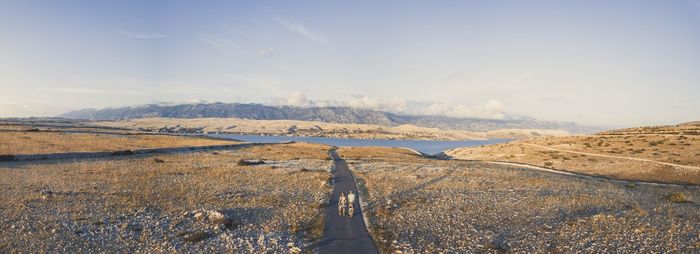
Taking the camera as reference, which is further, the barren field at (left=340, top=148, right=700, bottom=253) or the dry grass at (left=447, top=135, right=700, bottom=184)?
the dry grass at (left=447, top=135, right=700, bottom=184)

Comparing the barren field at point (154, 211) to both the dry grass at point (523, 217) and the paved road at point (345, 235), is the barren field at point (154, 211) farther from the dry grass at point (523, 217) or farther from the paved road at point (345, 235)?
the dry grass at point (523, 217)

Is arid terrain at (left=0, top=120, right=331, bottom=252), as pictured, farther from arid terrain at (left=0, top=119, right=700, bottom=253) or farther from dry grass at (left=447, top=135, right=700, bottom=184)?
dry grass at (left=447, top=135, right=700, bottom=184)

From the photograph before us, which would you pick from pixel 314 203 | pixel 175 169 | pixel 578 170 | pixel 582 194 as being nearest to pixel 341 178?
pixel 314 203

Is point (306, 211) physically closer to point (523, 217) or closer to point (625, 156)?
point (523, 217)

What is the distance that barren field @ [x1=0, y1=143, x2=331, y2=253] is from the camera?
892 inches

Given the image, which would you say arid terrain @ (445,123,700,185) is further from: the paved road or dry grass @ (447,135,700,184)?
the paved road

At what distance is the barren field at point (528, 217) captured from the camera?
2408cm

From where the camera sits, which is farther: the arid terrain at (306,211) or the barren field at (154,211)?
the arid terrain at (306,211)

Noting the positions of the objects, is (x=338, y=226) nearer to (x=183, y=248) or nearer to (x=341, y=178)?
(x=183, y=248)

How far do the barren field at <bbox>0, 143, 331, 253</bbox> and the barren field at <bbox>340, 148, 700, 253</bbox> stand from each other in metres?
6.12

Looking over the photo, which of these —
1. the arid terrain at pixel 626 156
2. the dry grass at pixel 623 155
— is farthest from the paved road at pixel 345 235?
the arid terrain at pixel 626 156

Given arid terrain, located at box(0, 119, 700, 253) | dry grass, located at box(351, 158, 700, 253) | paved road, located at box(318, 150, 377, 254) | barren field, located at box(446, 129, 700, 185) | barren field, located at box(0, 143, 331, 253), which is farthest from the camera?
barren field, located at box(446, 129, 700, 185)

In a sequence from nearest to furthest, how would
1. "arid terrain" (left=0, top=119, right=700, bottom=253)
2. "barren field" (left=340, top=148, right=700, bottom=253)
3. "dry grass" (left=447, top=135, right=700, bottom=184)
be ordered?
"arid terrain" (left=0, top=119, right=700, bottom=253) < "barren field" (left=340, top=148, right=700, bottom=253) < "dry grass" (left=447, top=135, right=700, bottom=184)

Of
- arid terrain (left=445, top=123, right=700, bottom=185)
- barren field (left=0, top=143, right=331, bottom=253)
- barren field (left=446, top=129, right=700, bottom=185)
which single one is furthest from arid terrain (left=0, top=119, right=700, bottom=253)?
arid terrain (left=445, top=123, right=700, bottom=185)
